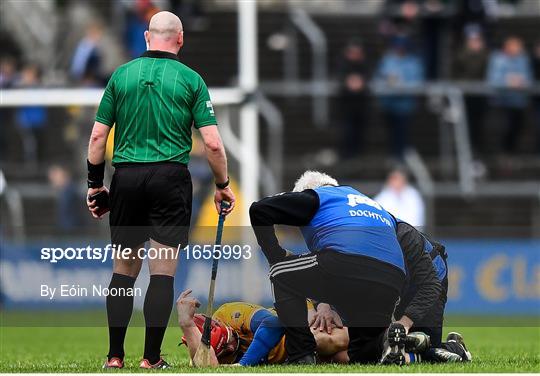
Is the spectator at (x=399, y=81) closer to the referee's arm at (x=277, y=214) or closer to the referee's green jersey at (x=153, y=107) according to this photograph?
the referee's arm at (x=277, y=214)

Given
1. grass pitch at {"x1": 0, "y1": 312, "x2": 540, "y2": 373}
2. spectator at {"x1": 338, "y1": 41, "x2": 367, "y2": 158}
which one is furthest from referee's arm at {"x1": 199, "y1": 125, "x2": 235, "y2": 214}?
spectator at {"x1": 338, "y1": 41, "x2": 367, "y2": 158}

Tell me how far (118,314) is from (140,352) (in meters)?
2.59

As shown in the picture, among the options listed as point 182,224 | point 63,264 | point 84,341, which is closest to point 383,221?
point 182,224

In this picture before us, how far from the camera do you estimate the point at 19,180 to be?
74.5 feet

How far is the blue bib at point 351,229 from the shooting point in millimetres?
9891

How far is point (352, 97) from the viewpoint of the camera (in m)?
22.5

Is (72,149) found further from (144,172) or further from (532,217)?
(144,172)

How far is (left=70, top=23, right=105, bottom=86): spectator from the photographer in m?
22.0

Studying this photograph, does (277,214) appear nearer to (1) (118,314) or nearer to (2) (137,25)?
(1) (118,314)

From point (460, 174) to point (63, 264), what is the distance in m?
10.6

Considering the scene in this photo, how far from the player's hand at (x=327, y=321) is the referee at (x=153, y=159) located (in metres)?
1.06

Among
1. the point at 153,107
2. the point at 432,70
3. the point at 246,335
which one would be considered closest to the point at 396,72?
the point at 432,70

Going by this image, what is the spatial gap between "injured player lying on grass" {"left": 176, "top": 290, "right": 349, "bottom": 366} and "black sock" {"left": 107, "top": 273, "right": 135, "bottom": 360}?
35 centimetres

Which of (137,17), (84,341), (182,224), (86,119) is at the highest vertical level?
(137,17)
